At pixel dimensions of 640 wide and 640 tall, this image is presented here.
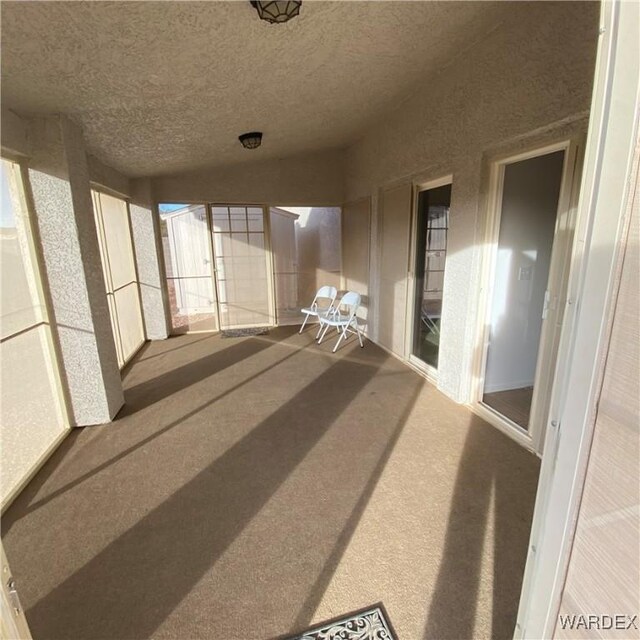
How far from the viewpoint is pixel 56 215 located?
7.40 feet

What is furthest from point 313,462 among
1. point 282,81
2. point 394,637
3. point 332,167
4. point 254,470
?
point 332,167

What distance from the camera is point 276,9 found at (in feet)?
4.70

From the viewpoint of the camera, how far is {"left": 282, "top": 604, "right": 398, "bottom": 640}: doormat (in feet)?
4.00

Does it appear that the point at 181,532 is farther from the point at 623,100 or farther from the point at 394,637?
the point at 623,100

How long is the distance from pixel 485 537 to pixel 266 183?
4896 millimetres

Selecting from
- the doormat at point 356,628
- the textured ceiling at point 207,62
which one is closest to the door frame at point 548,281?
the textured ceiling at point 207,62

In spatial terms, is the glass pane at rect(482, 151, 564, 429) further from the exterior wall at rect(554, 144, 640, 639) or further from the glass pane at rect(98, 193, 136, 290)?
the glass pane at rect(98, 193, 136, 290)

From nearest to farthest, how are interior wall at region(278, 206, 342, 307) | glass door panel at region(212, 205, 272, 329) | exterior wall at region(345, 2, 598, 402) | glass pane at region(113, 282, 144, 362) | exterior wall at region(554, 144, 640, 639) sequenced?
exterior wall at region(554, 144, 640, 639) → exterior wall at region(345, 2, 598, 402) → glass pane at region(113, 282, 144, 362) → glass door panel at region(212, 205, 272, 329) → interior wall at region(278, 206, 342, 307)

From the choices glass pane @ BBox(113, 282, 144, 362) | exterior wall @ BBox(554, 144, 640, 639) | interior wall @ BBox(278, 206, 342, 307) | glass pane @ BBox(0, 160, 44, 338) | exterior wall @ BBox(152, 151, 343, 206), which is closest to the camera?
exterior wall @ BBox(554, 144, 640, 639)

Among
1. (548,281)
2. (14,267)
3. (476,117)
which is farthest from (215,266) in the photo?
(548,281)

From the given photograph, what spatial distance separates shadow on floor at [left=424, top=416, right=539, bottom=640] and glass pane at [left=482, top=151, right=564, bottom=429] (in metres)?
0.52

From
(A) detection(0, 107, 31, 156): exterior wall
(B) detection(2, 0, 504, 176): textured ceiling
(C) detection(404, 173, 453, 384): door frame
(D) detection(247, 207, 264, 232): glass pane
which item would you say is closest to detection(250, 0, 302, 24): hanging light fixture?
(B) detection(2, 0, 504, 176): textured ceiling

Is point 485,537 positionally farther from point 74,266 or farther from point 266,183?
point 266,183

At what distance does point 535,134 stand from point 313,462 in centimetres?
245
